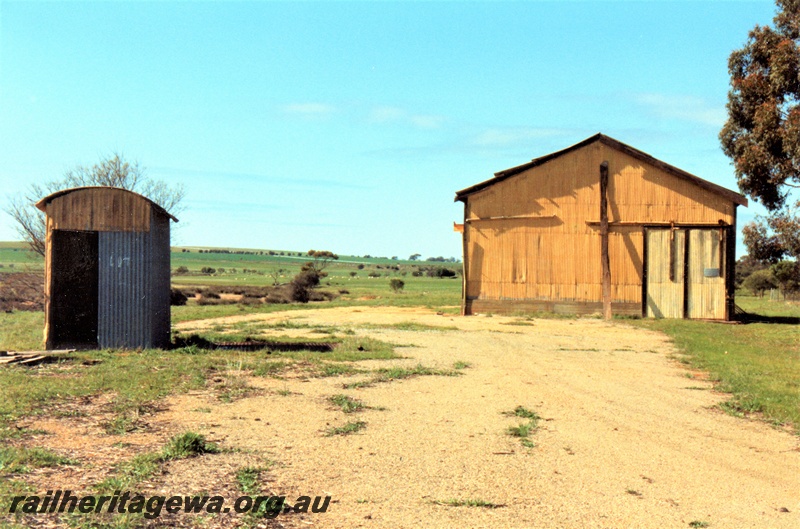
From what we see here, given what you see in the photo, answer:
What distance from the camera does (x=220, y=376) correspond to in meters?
13.4

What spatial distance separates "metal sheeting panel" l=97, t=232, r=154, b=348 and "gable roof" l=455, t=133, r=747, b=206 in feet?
53.9

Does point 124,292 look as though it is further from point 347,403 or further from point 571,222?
point 571,222

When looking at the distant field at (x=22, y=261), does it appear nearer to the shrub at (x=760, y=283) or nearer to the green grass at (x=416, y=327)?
the green grass at (x=416, y=327)

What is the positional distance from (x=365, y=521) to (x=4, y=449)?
162 inches

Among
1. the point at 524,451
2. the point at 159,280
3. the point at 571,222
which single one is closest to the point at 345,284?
the point at 571,222

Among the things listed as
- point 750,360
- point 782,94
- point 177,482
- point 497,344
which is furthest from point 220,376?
point 782,94

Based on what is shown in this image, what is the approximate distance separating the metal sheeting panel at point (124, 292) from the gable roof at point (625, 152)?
53.9ft

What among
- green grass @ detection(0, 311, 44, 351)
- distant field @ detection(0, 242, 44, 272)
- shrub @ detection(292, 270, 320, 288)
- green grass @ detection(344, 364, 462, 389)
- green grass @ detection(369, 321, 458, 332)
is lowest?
green grass @ detection(0, 311, 44, 351)

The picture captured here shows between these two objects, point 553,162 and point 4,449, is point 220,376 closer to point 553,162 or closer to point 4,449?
point 4,449

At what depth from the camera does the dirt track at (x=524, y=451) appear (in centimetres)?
655

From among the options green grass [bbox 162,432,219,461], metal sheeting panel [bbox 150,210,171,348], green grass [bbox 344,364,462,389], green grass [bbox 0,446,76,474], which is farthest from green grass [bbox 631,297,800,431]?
metal sheeting panel [bbox 150,210,171,348]

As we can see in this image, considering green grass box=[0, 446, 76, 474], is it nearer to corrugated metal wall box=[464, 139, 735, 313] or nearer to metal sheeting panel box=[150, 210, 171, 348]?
metal sheeting panel box=[150, 210, 171, 348]

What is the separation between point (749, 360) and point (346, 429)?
11.8 meters

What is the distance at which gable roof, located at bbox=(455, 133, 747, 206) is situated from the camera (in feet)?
97.3
